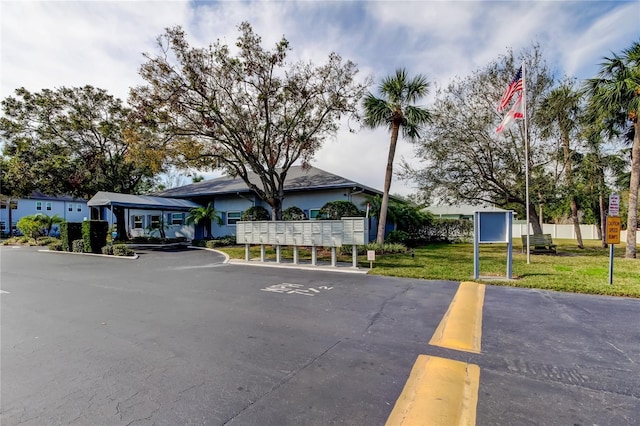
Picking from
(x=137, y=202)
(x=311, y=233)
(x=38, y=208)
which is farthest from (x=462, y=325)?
(x=38, y=208)

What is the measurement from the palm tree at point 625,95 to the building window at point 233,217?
19577 mm

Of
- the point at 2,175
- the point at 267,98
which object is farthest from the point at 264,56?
the point at 2,175

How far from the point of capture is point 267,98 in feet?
46.6

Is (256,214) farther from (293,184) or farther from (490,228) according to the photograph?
(490,228)

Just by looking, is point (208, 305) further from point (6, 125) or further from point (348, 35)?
point (6, 125)

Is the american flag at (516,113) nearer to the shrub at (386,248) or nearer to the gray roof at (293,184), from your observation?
the shrub at (386,248)

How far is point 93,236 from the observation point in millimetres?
17141

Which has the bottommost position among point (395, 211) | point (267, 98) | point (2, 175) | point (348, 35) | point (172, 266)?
point (172, 266)

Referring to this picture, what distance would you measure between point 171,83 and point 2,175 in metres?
20.6

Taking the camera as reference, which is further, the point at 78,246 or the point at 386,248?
the point at 78,246

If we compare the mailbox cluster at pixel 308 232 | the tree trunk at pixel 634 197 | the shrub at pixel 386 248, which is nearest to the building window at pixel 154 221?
the mailbox cluster at pixel 308 232

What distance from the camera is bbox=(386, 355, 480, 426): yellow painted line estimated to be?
248 cm

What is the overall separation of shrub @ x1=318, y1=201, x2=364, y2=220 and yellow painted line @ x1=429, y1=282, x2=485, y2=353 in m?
9.86

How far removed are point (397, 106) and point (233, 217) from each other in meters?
13.4
